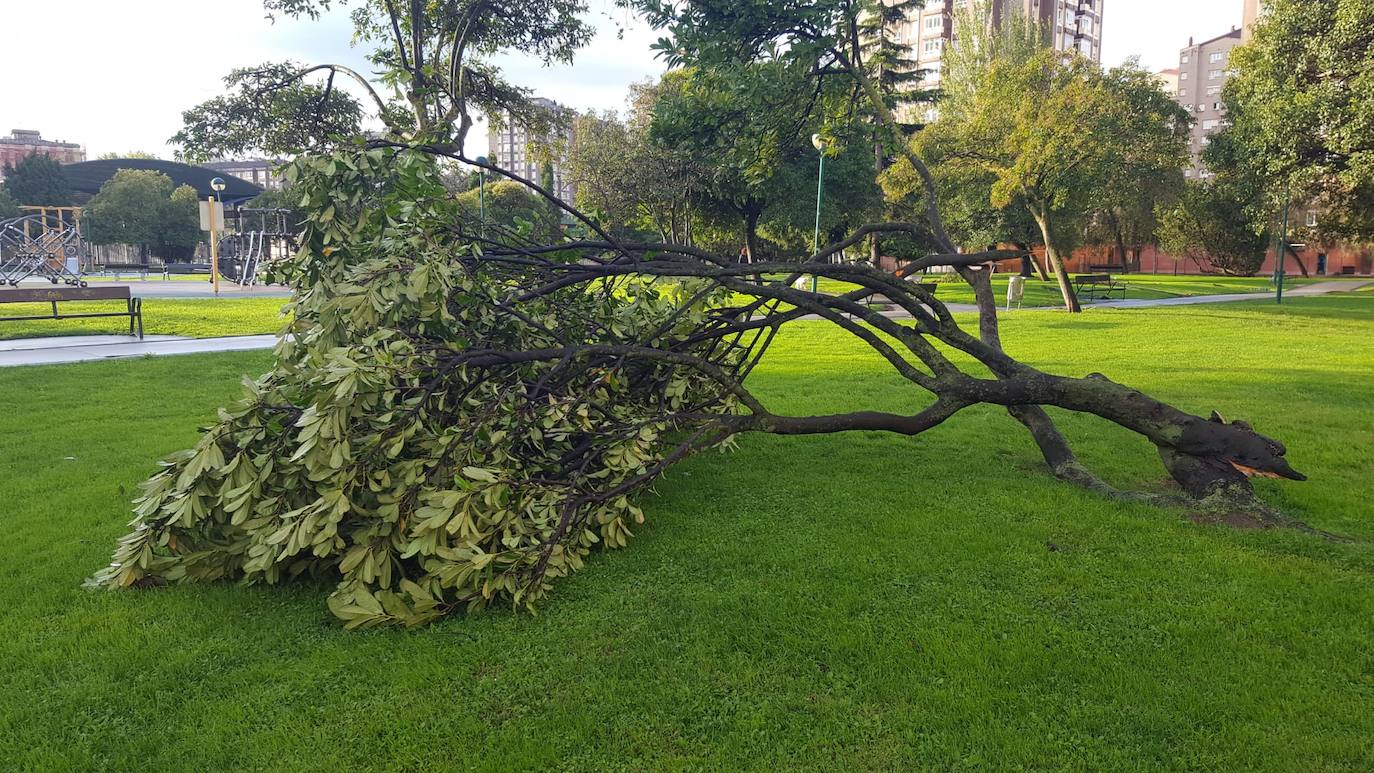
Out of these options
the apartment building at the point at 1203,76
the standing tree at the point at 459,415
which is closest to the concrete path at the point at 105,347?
the standing tree at the point at 459,415

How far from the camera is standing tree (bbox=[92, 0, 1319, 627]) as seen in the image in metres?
3.59

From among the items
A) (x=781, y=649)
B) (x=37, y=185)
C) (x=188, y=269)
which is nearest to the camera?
(x=781, y=649)

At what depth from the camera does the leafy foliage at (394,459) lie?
3.55 meters

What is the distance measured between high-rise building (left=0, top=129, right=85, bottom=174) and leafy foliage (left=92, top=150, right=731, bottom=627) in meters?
133

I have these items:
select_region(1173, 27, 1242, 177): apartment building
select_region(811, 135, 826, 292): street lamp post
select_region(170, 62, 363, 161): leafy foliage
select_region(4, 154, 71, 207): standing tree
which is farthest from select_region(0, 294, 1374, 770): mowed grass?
select_region(1173, 27, 1242, 177): apartment building

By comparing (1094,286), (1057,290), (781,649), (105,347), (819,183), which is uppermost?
(819,183)

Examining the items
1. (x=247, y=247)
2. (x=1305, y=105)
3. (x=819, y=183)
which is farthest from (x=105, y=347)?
(x=247, y=247)

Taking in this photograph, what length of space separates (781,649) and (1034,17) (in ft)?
287

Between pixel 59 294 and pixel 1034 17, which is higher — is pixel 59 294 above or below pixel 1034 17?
below

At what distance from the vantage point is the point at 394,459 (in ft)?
12.7

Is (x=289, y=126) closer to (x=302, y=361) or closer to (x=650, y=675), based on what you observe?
(x=302, y=361)

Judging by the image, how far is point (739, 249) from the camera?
43.1 meters

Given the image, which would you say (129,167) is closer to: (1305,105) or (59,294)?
(59,294)

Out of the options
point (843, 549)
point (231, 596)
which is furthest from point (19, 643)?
point (843, 549)
